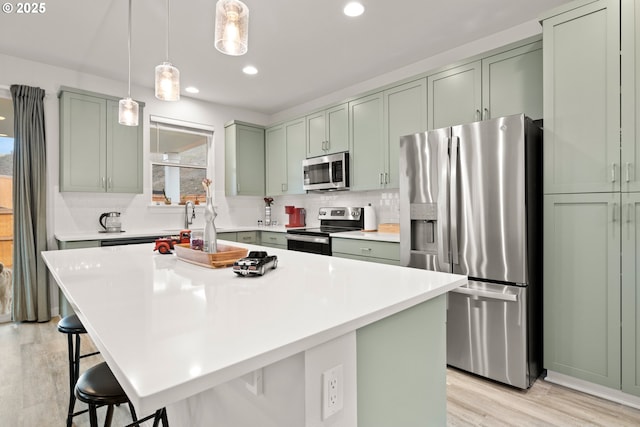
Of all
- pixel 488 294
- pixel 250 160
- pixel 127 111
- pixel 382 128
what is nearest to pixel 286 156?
pixel 250 160

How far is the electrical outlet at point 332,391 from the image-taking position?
2.81ft

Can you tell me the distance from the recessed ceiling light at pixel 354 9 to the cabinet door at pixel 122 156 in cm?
271

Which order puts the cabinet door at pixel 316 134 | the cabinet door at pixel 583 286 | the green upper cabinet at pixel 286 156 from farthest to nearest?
the green upper cabinet at pixel 286 156, the cabinet door at pixel 316 134, the cabinet door at pixel 583 286

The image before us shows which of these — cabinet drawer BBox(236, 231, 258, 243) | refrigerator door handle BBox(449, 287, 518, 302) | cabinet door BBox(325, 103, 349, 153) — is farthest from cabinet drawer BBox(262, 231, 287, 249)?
refrigerator door handle BBox(449, 287, 518, 302)

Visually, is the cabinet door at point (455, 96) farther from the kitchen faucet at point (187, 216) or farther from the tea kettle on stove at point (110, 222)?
the tea kettle on stove at point (110, 222)

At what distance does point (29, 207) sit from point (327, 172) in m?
3.07

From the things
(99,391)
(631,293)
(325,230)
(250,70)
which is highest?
(250,70)

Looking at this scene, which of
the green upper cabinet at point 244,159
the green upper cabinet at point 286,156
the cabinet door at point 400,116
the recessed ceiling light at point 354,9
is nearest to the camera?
the recessed ceiling light at point 354,9

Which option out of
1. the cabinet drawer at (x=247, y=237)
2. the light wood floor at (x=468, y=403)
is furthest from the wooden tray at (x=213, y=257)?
the cabinet drawer at (x=247, y=237)

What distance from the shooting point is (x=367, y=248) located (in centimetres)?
329

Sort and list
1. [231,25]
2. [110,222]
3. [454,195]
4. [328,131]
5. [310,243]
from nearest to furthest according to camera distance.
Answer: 1. [231,25]
2. [454,195]
3. [310,243]
4. [110,222]
5. [328,131]

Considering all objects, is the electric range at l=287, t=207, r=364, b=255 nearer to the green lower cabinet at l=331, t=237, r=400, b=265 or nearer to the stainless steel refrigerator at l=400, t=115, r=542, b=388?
the green lower cabinet at l=331, t=237, r=400, b=265

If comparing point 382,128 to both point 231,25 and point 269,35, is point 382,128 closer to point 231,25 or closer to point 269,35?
point 269,35

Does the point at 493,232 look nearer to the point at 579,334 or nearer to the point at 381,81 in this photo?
the point at 579,334
